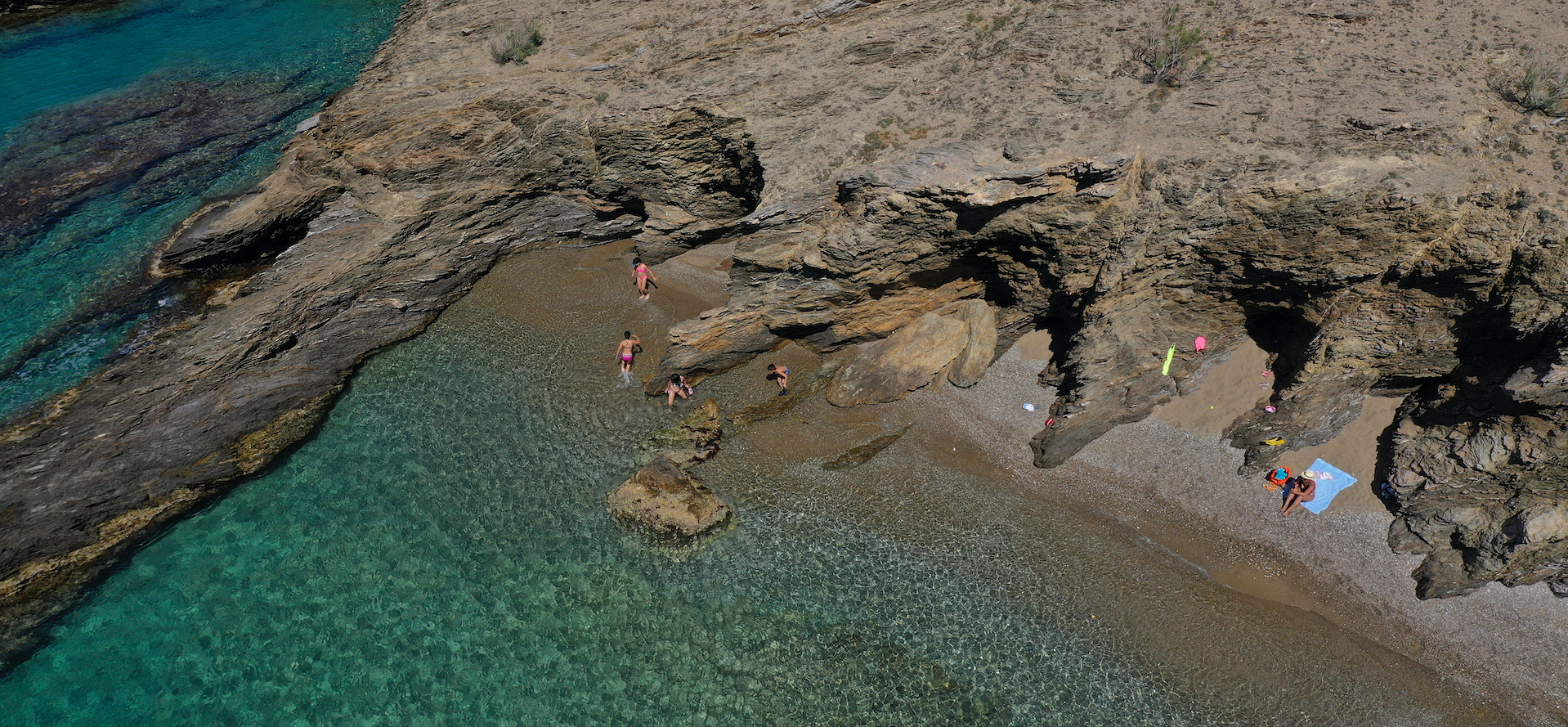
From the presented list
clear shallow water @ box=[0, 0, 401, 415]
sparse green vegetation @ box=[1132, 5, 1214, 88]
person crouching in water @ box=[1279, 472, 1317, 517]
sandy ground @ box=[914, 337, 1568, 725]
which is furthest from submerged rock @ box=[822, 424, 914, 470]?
clear shallow water @ box=[0, 0, 401, 415]

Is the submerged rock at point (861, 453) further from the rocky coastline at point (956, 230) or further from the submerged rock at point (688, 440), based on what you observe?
the rocky coastline at point (956, 230)

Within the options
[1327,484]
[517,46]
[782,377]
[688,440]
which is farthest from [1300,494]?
[517,46]

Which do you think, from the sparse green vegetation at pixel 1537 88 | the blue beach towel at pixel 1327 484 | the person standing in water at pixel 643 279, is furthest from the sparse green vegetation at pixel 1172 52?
the person standing in water at pixel 643 279

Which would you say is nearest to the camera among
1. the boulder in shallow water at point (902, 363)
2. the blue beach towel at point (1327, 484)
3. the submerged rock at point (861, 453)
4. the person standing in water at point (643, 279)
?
the blue beach towel at point (1327, 484)

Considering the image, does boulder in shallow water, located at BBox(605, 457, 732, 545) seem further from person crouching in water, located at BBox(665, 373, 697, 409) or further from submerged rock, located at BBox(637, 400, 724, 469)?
person crouching in water, located at BBox(665, 373, 697, 409)

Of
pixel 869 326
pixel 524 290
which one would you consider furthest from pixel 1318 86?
pixel 524 290

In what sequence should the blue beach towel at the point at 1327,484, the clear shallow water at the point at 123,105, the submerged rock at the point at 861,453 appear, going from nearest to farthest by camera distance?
the blue beach towel at the point at 1327,484, the submerged rock at the point at 861,453, the clear shallow water at the point at 123,105

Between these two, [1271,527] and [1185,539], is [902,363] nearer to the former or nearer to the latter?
[1185,539]
